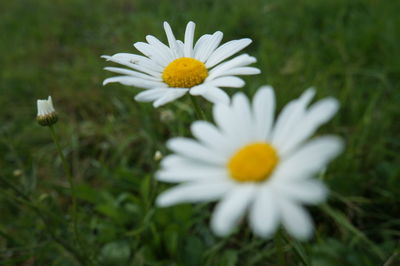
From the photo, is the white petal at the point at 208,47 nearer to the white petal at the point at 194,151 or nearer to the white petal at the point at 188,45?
the white petal at the point at 188,45

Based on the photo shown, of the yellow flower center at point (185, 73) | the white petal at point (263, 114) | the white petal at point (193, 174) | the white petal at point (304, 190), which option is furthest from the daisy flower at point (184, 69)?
the white petal at point (304, 190)

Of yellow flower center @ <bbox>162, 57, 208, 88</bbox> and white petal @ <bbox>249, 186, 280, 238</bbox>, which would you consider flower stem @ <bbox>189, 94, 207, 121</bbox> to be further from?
white petal @ <bbox>249, 186, 280, 238</bbox>

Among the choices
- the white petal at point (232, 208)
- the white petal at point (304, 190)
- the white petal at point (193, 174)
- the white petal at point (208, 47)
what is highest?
the white petal at point (208, 47)

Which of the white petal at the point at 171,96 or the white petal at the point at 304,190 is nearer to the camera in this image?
the white petal at the point at 304,190

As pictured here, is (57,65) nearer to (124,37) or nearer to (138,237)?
(124,37)

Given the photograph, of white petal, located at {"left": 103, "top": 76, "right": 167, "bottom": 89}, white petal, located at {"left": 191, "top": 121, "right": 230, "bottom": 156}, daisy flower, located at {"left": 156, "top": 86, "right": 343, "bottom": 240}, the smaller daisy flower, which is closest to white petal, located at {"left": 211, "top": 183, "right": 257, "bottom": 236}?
daisy flower, located at {"left": 156, "top": 86, "right": 343, "bottom": 240}

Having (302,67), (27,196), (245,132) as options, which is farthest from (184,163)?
(302,67)
